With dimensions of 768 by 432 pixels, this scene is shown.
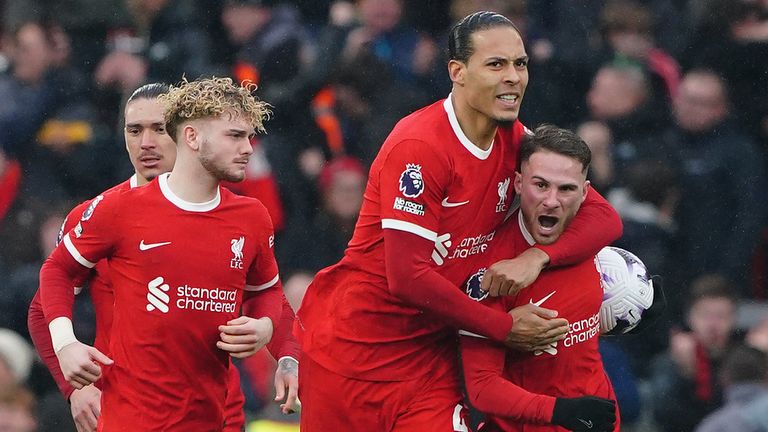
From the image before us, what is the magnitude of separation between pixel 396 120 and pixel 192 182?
3.99 meters

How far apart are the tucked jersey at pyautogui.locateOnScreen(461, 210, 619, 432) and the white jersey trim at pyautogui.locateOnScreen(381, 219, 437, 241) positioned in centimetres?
29

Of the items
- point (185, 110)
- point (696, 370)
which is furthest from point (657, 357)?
point (185, 110)

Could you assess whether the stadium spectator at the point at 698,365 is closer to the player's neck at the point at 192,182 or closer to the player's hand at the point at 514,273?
the player's hand at the point at 514,273

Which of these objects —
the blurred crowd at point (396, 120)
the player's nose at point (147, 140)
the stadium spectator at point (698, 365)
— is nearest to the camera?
the player's nose at point (147, 140)

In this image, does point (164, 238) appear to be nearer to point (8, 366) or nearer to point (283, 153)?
point (8, 366)

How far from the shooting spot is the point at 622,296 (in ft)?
19.3

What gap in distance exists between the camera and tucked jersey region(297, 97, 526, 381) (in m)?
5.51

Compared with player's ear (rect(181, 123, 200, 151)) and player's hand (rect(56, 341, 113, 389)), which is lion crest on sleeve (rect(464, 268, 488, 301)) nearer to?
player's ear (rect(181, 123, 200, 151))

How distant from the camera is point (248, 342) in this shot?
222 inches

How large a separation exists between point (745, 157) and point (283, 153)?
285 cm

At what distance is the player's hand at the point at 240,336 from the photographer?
5.61 m

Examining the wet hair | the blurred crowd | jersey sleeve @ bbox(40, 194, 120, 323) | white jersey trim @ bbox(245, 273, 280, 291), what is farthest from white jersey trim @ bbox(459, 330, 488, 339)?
the wet hair

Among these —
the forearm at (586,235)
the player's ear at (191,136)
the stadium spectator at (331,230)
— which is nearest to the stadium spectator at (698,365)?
the stadium spectator at (331,230)

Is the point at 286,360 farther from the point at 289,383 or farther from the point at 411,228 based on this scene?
the point at 411,228
